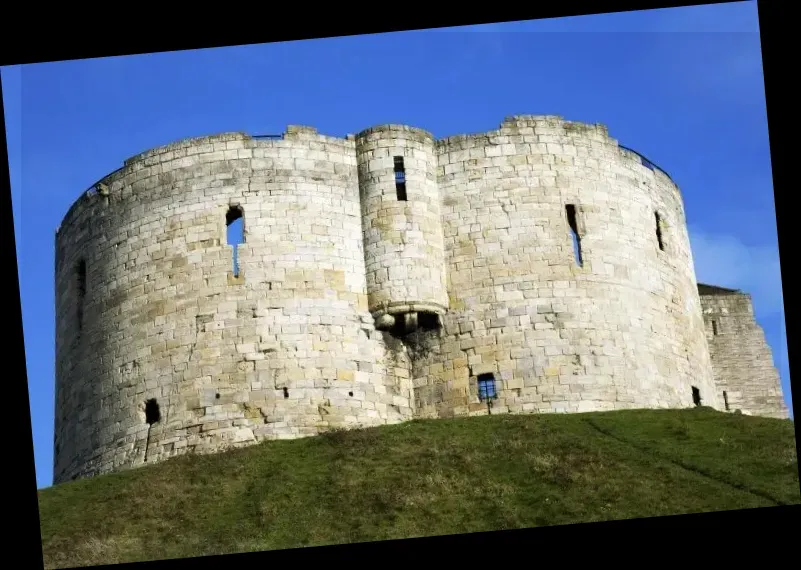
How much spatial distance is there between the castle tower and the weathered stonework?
0.04 m

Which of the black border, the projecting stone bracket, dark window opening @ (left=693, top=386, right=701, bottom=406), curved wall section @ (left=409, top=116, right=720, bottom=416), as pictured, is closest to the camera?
the black border

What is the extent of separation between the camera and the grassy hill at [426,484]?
2255 cm

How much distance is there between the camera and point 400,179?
31578 mm

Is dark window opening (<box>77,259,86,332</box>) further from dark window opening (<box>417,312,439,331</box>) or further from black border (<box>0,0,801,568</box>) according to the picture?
black border (<box>0,0,801,568</box>)

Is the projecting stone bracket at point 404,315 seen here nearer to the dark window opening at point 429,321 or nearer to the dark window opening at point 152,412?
the dark window opening at point 429,321

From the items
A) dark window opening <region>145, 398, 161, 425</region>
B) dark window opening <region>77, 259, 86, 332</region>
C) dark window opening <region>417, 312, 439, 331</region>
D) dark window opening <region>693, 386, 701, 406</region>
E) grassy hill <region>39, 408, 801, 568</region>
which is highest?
dark window opening <region>77, 259, 86, 332</region>

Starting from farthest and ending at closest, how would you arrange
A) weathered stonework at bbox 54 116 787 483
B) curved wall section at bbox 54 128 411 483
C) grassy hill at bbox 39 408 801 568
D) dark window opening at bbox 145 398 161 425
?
dark window opening at bbox 145 398 161 425, weathered stonework at bbox 54 116 787 483, curved wall section at bbox 54 128 411 483, grassy hill at bbox 39 408 801 568

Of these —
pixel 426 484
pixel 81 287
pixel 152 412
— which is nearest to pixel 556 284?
pixel 426 484

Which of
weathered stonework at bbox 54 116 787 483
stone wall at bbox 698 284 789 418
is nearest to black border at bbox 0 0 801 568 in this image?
weathered stonework at bbox 54 116 787 483

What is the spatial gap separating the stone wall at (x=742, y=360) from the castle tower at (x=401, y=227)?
31.8ft

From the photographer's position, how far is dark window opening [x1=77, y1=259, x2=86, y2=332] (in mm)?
32438

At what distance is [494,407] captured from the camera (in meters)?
29.5

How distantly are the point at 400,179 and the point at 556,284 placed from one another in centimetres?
422

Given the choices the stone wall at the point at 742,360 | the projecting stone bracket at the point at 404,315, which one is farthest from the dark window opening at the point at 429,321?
the stone wall at the point at 742,360
